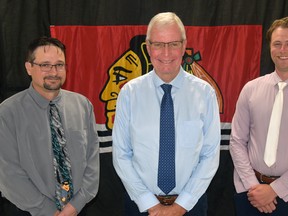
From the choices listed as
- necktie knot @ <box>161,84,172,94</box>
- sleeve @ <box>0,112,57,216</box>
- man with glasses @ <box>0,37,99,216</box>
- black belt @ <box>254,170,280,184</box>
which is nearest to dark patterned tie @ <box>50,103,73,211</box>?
man with glasses @ <box>0,37,99,216</box>

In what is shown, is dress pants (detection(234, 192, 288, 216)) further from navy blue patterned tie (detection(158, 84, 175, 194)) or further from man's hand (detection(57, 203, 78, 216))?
man's hand (detection(57, 203, 78, 216))

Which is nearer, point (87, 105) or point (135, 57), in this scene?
point (87, 105)

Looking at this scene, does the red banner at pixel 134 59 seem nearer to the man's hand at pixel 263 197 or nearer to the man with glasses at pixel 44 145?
the man with glasses at pixel 44 145

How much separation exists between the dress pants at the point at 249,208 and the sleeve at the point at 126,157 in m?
0.71

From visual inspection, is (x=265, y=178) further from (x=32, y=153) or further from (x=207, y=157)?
(x=32, y=153)

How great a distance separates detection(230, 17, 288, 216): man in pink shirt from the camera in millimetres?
2221

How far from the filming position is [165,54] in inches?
74.4

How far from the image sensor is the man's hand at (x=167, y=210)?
190cm

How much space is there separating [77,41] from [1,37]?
0.61 meters

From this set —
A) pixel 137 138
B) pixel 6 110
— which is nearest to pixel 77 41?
pixel 6 110

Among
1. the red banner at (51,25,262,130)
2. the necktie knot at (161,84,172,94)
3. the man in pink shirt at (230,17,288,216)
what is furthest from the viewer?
the red banner at (51,25,262,130)

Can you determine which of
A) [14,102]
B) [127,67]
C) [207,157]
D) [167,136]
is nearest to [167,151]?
[167,136]

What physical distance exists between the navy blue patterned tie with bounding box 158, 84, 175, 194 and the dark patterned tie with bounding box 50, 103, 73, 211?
0.53m

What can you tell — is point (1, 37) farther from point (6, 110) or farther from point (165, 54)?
point (165, 54)
